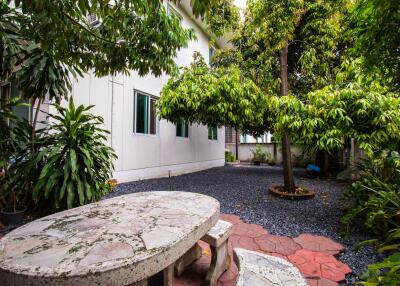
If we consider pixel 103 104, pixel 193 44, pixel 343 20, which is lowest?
pixel 103 104

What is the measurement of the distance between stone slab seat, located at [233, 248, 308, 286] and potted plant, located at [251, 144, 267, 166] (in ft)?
36.6

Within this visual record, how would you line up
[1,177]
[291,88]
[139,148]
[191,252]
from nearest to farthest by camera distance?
[191,252] < [1,177] < [139,148] < [291,88]

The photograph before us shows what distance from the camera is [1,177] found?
327cm

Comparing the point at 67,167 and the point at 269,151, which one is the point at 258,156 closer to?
the point at 269,151

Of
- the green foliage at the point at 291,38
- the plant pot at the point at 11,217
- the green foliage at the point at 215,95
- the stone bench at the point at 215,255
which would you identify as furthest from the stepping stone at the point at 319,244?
the plant pot at the point at 11,217

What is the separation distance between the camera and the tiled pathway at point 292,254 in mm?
2070

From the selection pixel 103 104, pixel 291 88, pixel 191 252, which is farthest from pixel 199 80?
pixel 191 252

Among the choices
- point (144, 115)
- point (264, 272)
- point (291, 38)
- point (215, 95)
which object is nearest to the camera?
point (264, 272)

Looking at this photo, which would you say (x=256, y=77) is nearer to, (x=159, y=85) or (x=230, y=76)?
(x=230, y=76)

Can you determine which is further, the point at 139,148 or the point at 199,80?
the point at 139,148

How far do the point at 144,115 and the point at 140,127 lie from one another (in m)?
0.42

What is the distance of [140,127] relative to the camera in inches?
248

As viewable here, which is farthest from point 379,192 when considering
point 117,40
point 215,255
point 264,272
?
point 117,40

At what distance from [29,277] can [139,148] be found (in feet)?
17.4
